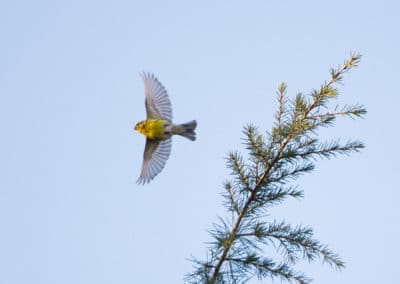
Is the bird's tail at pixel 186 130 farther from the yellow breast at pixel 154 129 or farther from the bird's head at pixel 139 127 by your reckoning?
the bird's head at pixel 139 127

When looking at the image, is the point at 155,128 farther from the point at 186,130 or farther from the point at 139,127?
the point at 186,130

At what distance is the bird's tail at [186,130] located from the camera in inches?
251

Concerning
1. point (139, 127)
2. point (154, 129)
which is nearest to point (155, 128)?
point (154, 129)

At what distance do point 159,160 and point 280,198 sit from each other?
8.29 feet

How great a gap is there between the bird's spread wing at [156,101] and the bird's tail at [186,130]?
26 cm

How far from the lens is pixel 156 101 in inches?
269

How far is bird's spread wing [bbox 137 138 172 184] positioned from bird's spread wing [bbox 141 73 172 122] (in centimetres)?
33

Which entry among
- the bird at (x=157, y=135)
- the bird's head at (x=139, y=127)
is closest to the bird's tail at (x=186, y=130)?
the bird at (x=157, y=135)

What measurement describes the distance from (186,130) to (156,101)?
68 centimetres

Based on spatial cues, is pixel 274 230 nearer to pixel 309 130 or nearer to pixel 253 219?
pixel 253 219

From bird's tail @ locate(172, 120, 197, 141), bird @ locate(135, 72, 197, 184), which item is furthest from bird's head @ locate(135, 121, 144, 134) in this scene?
bird's tail @ locate(172, 120, 197, 141)

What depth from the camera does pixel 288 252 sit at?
396cm

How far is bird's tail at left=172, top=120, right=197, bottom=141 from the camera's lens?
6.37 m

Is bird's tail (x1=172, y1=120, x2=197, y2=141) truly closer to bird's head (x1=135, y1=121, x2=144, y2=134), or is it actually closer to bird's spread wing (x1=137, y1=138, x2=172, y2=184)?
bird's spread wing (x1=137, y1=138, x2=172, y2=184)
